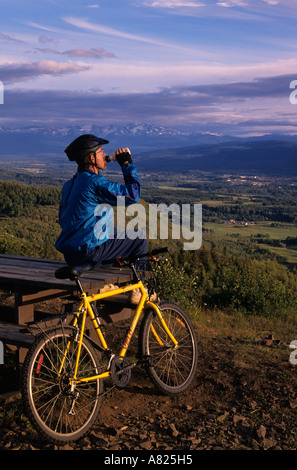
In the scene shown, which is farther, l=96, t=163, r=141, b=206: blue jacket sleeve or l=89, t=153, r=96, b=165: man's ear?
l=89, t=153, r=96, b=165: man's ear

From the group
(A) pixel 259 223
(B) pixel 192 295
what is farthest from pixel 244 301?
(A) pixel 259 223

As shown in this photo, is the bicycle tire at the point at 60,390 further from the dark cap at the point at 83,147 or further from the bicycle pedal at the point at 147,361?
the dark cap at the point at 83,147

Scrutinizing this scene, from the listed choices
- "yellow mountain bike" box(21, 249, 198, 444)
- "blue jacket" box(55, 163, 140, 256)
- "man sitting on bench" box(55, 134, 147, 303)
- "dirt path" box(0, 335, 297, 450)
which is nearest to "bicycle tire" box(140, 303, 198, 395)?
"yellow mountain bike" box(21, 249, 198, 444)

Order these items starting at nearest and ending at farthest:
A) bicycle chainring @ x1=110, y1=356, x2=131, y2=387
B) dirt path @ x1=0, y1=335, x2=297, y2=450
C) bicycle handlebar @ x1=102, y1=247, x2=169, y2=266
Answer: dirt path @ x1=0, y1=335, x2=297, y2=450
bicycle chainring @ x1=110, y1=356, x2=131, y2=387
bicycle handlebar @ x1=102, y1=247, x2=169, y2=266

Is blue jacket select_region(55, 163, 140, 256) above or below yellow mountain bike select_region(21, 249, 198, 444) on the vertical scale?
above

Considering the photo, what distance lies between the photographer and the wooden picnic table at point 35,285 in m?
4.43

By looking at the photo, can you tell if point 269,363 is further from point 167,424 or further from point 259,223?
point 259,223

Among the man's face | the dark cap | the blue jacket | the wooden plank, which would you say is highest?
the dark cap

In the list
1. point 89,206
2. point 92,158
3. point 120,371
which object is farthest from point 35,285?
point 92,158

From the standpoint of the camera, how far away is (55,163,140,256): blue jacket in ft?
15.4

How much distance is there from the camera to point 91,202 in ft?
15.7

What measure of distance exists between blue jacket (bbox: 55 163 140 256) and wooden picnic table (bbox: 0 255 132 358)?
335 millimetres

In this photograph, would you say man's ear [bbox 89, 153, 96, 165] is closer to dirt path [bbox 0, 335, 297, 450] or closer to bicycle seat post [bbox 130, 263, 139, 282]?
bicycle seat post [bbox 130, 263, 139, 282]
